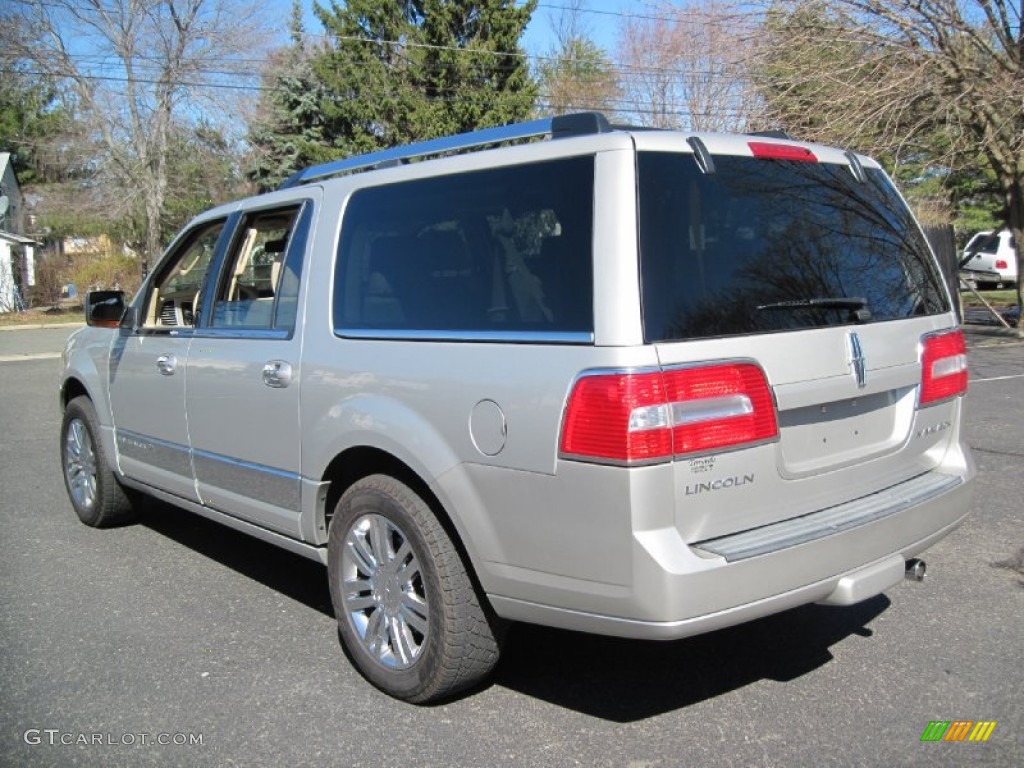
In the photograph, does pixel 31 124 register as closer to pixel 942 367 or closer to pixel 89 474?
pixel 89 474

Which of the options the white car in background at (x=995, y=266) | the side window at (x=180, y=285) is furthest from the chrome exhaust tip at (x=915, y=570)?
the white car in background at (x=995, y=266)

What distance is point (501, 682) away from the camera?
3717mm

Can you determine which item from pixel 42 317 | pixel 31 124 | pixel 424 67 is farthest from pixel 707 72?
pixel 31 124

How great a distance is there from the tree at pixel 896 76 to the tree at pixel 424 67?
15.8m

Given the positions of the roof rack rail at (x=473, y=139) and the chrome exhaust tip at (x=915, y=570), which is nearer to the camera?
the roof rack rail at (x=473, y=139)

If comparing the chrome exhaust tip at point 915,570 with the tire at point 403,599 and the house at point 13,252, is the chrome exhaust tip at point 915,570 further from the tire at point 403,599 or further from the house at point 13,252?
the house at point 13,252

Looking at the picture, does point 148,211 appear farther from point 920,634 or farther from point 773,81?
point 920,634

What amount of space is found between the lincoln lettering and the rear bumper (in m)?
0.14

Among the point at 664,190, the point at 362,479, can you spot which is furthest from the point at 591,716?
the point at 664,190

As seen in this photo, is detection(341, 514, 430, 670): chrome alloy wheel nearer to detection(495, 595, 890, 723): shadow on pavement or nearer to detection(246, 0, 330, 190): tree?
detection(495, 595, 890, 723): shadow on pavement

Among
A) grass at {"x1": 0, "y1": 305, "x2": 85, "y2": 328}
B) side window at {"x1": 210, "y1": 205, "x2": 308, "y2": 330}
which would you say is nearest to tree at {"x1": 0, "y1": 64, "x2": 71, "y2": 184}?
grass at {"x1": 0, "y1": 305, "x2": 85, "y2": 328}

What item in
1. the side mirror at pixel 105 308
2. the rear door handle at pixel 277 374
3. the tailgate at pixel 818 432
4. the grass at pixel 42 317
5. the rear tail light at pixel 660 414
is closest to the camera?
the rear tail light at pixel 660 414

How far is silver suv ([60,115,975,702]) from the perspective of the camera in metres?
2.82

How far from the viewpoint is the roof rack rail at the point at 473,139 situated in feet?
10.4
